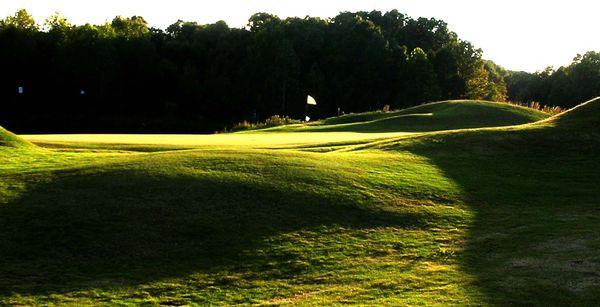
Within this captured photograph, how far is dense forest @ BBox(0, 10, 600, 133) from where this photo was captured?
73.9 metres

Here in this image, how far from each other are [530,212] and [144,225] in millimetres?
→ 6840

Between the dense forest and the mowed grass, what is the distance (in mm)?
56287

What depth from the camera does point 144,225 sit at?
10.1 metres

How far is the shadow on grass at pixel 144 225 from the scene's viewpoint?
28.8ft

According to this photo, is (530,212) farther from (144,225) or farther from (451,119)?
(451,119)

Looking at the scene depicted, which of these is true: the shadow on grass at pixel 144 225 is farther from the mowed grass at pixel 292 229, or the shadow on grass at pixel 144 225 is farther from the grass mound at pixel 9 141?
the grass mound at pixel 9 141

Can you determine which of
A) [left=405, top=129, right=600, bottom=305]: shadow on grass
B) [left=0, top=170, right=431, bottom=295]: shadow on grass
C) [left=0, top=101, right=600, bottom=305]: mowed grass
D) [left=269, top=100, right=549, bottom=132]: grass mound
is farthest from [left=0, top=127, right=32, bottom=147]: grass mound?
[left=269, top=100, right=549, bottom=132]: grass mound

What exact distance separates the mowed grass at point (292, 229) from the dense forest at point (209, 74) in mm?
56287

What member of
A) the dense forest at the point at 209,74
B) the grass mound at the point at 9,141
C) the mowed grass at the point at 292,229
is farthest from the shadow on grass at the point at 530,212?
the dense forest at the point at 209,74

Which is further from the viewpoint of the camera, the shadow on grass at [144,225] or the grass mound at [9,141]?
the grass mound at [9,141]

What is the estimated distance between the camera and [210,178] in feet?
39.9

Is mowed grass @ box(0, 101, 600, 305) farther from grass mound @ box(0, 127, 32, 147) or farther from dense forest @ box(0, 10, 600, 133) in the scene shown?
dense forest @ box(0, 10, 600, 133)

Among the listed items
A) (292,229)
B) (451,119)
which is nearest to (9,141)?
(292,229)

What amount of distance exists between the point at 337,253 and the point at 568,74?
9305cm
